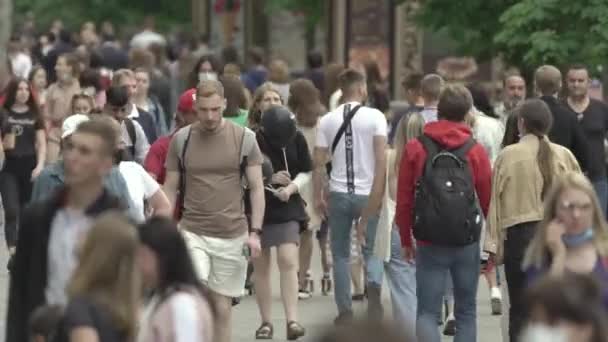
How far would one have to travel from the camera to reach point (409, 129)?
12.8 meters

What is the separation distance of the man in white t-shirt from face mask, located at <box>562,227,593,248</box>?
16.7ft

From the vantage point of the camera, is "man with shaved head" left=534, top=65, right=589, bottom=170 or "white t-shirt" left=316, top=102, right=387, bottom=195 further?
"man with shaved head" left=534, top=65, right=589, bottom=170

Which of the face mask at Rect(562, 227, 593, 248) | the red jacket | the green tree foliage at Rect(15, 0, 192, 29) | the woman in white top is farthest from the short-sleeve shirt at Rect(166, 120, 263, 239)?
the green tree foliage at Rect(15, 0, 192, 29)

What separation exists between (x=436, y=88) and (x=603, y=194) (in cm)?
322

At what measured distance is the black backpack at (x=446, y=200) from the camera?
11219mm

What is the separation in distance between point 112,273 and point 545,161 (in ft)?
15.8

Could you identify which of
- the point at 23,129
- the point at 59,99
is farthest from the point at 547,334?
the point at 59,99

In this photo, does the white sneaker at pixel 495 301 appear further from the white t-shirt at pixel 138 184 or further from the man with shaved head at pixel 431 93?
the white t-shirt at pixel 138 184

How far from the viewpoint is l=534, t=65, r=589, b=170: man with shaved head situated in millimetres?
14547

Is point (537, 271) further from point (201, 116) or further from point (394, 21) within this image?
point (394, 21)

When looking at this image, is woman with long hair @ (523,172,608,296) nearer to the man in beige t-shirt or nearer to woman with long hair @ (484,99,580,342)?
woman with long hair @ (484,99,580,342)

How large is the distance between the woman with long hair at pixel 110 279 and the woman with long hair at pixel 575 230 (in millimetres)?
2138

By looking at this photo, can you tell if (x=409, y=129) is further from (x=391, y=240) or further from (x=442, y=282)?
(x=442, y=282)

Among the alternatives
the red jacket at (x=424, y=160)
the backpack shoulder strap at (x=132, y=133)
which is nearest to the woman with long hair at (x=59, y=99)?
the backpack shoulder strap at (x=132, y=133)
